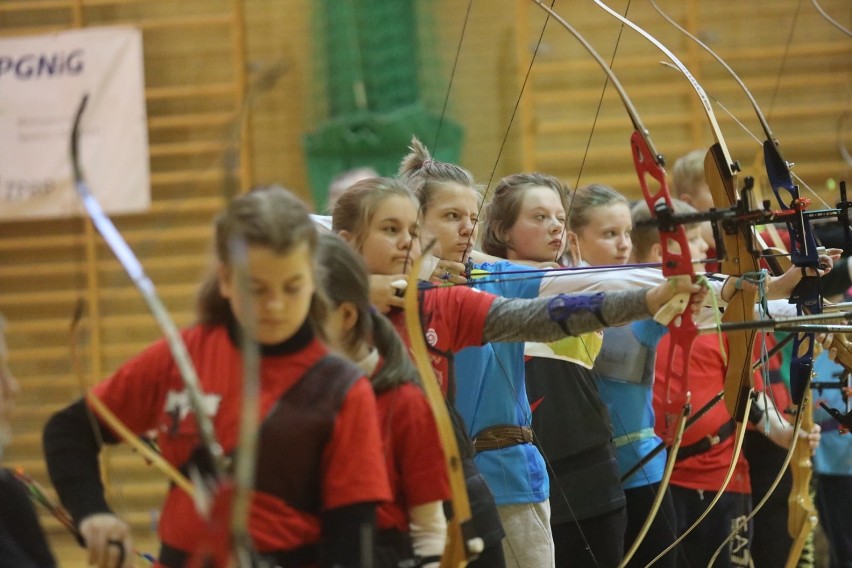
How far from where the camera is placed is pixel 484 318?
1554 mm

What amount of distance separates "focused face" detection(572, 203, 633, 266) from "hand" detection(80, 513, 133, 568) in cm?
148

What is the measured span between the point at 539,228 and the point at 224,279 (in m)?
1.06

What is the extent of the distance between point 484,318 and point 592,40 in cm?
184

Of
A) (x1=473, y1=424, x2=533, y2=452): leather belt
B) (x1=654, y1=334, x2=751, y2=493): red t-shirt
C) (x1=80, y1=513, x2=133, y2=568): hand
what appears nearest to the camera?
(x1=80, y1=513, x2=133, y2=568): hand

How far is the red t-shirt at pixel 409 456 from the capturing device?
128 centimetres

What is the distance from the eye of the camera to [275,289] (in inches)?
43.2

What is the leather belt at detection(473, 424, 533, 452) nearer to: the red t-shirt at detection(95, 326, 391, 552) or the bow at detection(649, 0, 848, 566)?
the bow at detection(649, 0, 848, 566)

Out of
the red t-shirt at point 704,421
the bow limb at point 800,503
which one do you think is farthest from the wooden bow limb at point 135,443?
the bow limb at point 800,503

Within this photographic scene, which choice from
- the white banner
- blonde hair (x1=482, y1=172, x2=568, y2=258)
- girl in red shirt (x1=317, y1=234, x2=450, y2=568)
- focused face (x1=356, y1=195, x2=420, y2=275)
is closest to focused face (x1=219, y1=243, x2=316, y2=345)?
girl in red shirt (x1=317, y1=234, x2=450, y2=568)

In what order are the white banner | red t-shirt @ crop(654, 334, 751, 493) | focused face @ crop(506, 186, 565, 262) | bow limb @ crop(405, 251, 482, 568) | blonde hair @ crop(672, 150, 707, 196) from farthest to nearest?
1. the white banner
2. blonde hair @ crop(672, 150, 707, 196)
3. red t-shirt @ crop(654, 334, 751, 493)
4. focused face @ crop(506, 186, 565, 262)
5. bow limb @ crop(405, 251, 482, 568)

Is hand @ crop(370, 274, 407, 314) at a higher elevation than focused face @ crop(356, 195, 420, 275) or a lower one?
lower

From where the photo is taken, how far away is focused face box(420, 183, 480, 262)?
6.24 ft

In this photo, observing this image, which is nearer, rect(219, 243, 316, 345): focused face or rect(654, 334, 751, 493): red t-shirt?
rect(219, 243, 316, 345): focused face

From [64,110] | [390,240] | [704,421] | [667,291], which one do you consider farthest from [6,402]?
[64,110]
